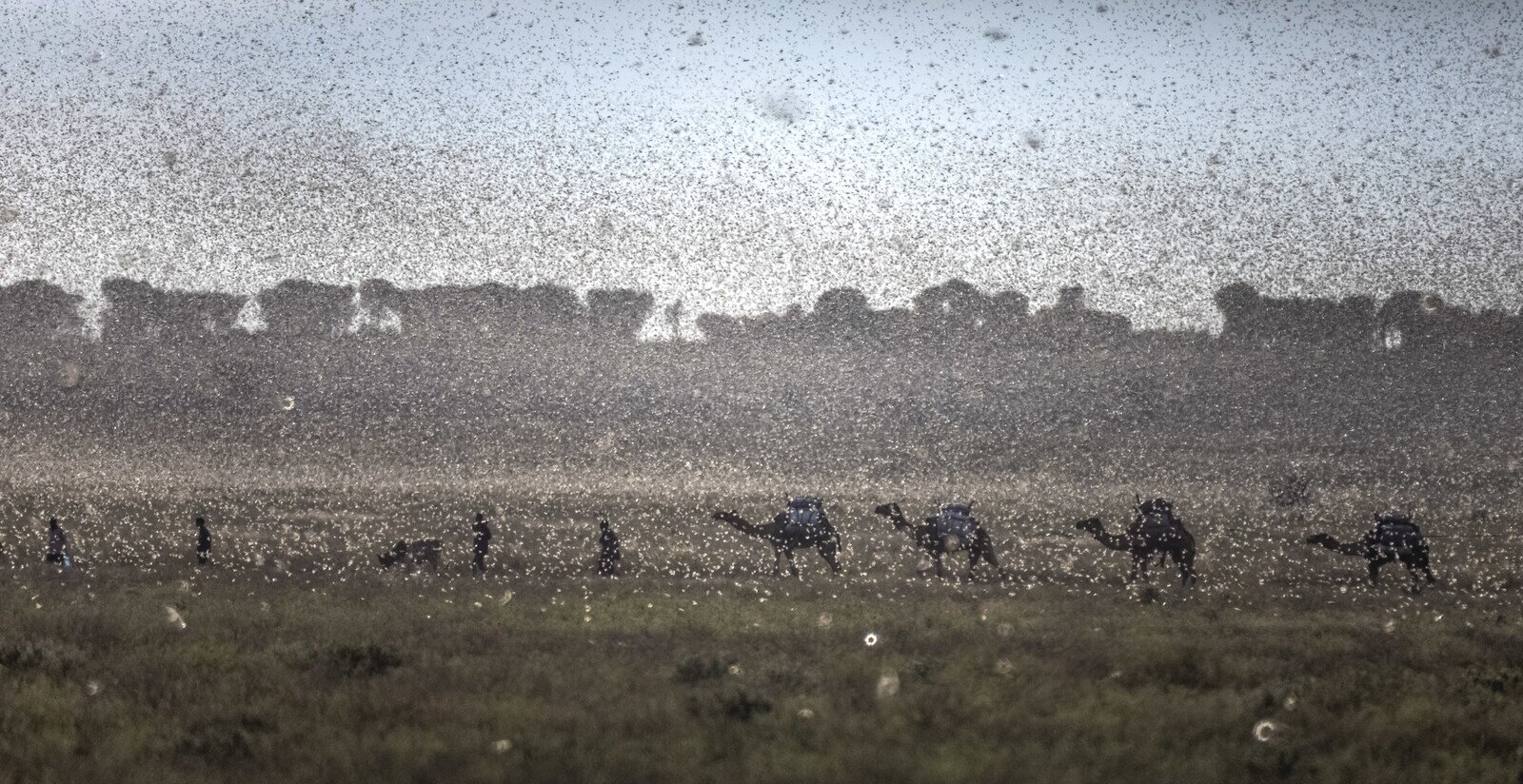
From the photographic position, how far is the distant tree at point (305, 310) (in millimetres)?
95375

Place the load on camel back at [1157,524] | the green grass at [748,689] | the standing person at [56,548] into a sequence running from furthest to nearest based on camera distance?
the standing person at [56,548] → the load on camel back at [1157,524] → the green grass at [748,689]

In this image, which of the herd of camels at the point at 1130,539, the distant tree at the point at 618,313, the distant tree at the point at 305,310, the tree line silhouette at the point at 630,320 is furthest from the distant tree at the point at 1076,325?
the herd of camels at the point at 1130,539

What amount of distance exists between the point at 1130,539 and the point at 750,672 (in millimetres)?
11291

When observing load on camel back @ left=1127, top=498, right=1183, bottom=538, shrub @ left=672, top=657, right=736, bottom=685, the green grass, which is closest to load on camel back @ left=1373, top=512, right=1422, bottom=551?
the green grass

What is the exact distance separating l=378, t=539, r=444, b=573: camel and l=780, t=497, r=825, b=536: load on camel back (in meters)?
5.90

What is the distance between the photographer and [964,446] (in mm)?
74062

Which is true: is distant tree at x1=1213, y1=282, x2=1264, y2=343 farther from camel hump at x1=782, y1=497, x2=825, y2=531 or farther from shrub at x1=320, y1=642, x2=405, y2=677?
shrub at x1=320, y1=642, x2=405, y2=677

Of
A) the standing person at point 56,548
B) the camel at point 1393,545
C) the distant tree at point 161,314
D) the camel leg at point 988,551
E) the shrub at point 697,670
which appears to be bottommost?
the standing person at point 56,548

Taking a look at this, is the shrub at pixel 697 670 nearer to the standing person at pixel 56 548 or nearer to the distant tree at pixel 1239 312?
the standing person at pixel 56 548

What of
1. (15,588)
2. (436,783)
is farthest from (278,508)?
(436,783)

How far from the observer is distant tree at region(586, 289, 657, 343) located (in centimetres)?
9481

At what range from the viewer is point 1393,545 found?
23.3m

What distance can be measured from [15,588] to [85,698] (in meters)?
9.99

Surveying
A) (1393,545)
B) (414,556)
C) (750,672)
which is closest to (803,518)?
(414,556)
